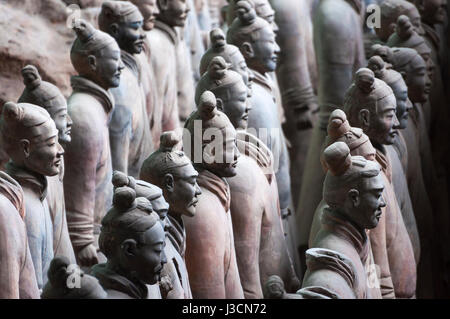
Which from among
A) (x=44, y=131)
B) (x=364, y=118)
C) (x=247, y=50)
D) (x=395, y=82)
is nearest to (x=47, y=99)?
(x=44, y=131)

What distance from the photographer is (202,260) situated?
29.3 ft

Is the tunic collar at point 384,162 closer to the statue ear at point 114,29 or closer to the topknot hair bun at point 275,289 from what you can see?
the statue ear at point 114,29

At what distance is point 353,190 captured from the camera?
356 inches

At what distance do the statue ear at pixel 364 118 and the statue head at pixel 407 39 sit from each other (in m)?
1.95

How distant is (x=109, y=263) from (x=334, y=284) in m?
1.27

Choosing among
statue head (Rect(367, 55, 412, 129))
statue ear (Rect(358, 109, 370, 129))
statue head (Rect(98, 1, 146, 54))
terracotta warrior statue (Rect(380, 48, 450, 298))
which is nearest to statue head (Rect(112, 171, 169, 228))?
statue ear (Rect(358, 109, 370, 129))

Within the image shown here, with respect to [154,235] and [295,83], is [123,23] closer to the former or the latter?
[295,83]

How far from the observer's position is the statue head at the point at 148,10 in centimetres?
1111

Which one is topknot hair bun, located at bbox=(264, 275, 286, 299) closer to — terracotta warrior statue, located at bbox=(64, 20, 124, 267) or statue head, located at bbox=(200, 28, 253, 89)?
terracotta warrior statue, located at bbox=(64, 20, 124, 267)

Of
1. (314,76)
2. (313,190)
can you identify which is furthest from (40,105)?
(314,76)
